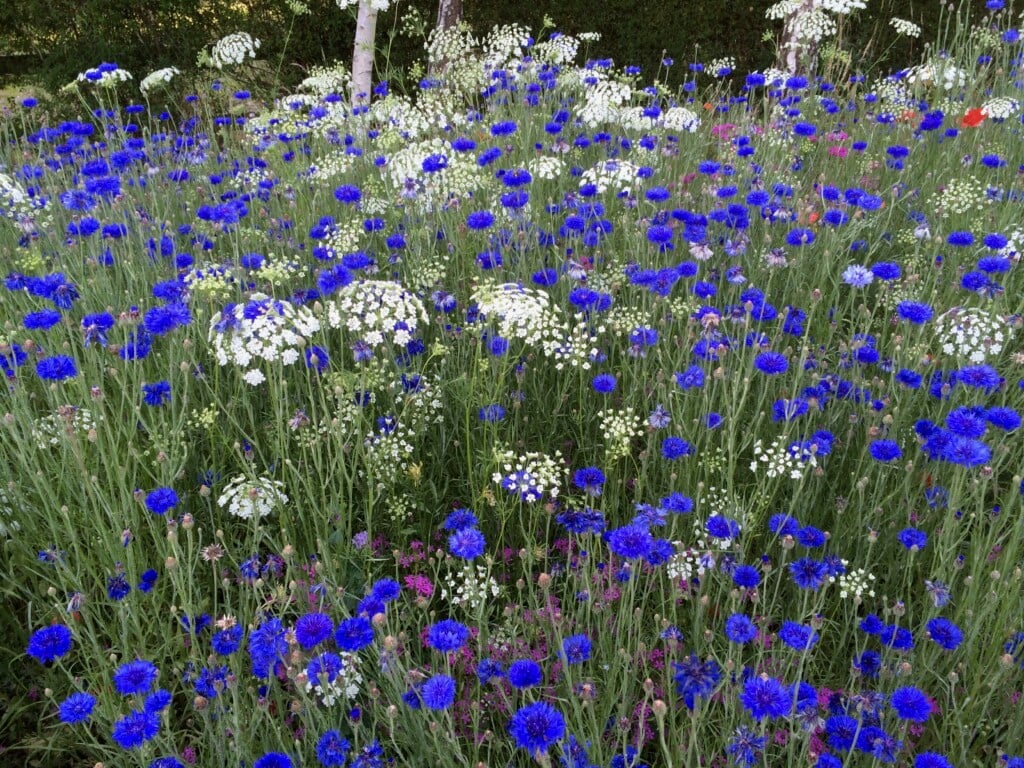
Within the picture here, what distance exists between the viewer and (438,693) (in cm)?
132

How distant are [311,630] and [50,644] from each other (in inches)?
23.4

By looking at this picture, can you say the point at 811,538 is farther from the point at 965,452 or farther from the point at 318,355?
the point at 318,355

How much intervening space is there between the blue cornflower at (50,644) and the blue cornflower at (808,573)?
5.18 ft

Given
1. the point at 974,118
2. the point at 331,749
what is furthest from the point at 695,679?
the point at 974,118

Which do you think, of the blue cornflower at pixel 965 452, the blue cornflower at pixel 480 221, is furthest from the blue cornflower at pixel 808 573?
the blue cornflower at pixel 480 221

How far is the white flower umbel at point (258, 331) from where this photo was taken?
81.1 inches

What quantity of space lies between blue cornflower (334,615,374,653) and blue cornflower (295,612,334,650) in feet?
0.08

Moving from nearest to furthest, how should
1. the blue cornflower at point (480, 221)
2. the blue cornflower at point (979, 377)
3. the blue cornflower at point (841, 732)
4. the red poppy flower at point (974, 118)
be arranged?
the blue cornflower at point (841, 732) < the blue cornflower at point (979, 377) < the blue cornflower at point (480, 221) < the red poppy flower at point (974, 118)

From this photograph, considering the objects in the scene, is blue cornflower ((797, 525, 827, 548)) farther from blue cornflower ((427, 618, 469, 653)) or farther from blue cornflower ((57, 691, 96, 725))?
blue cornflower ((57, 691, 96, 725))

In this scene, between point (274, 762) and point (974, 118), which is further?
point (974, 118)

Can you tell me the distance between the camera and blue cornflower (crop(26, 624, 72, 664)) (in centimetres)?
154

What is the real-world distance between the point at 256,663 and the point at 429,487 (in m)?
0.94

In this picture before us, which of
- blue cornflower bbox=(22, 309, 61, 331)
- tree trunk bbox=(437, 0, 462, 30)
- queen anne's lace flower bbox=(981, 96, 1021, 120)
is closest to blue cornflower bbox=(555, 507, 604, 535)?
blue cornflower bbox=(22, 309, 61, 331)

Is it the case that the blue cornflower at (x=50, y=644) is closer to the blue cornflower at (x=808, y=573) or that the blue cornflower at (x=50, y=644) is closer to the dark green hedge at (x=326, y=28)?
the blue cornflower at (x=808, y=573)
